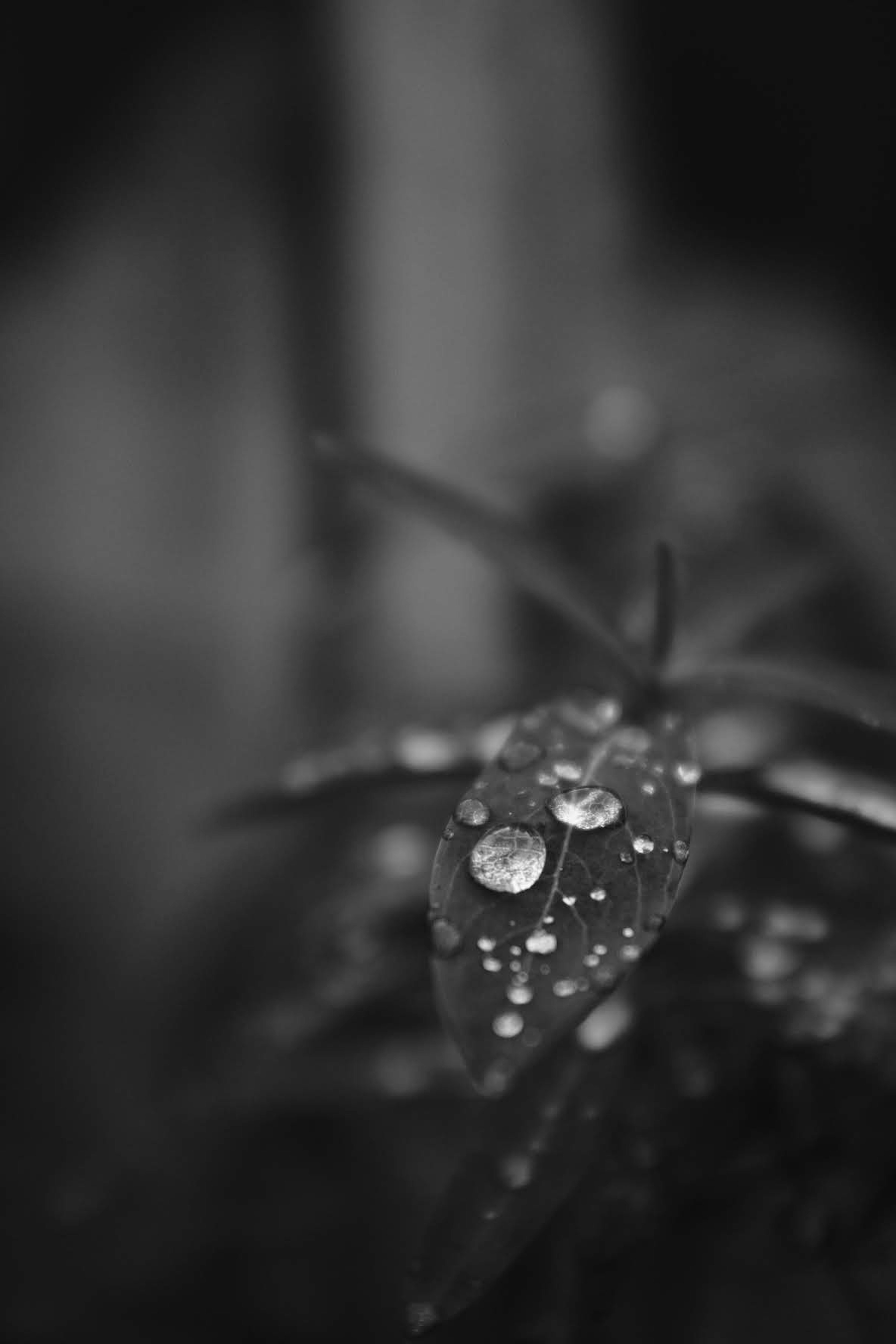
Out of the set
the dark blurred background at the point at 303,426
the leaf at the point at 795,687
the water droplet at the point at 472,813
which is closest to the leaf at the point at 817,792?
the leaf at the point at 795,687

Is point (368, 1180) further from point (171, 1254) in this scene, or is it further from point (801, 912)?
point (801, 912)

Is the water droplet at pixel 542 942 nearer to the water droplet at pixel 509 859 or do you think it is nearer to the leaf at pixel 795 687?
the water droplet at pixel 509 859

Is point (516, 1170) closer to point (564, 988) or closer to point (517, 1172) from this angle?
point (517, 1172)

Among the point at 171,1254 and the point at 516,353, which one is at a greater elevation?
the point at 516,353

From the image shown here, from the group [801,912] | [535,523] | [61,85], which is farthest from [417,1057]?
[61,85]

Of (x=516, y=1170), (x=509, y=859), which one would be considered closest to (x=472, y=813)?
(x=509, y=859)

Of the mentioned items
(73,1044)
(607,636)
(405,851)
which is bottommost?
(73,1044)
